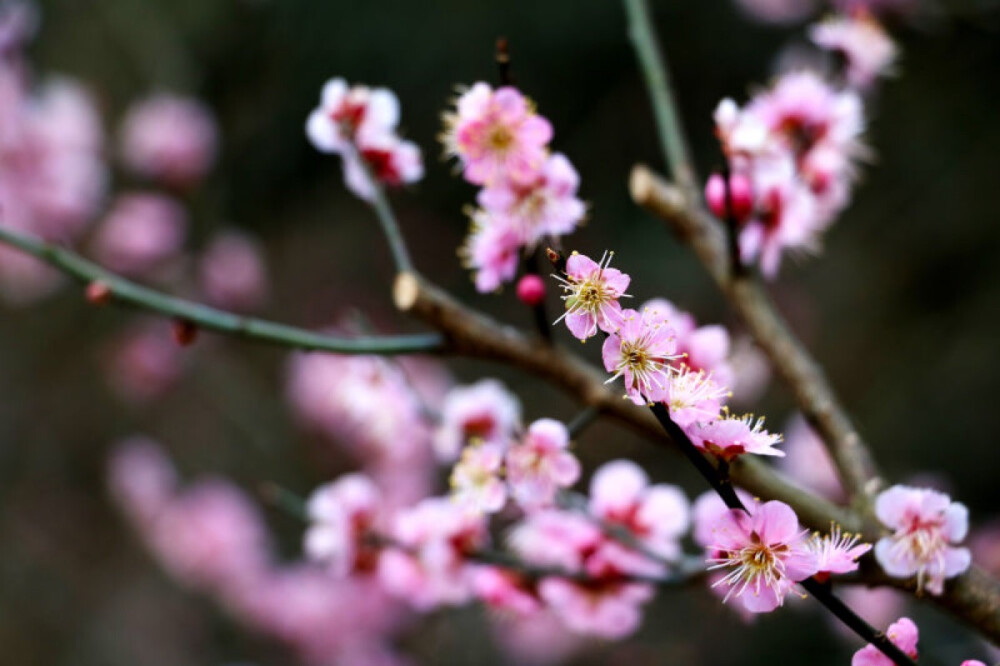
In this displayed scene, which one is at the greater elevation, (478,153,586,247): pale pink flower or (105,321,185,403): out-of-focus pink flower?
(105,321,185,403): out-of-focus pink flower

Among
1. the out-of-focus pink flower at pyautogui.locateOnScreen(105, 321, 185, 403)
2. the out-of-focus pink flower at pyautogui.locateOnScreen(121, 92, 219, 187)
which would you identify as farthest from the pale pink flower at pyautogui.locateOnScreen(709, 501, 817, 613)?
the out-of-focus pink flower at pyautogui.locateOnScreen(105, 321, 185, 403)

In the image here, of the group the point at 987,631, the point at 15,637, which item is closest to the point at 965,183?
the point at 987,631

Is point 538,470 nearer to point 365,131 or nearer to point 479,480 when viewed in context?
point 479,480

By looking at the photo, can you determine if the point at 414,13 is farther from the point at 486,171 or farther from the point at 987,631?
the point at 987,631

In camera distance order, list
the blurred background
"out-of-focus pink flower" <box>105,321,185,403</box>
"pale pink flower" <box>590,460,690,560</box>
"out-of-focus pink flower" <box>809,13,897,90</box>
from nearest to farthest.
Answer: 1. "pale pink flower" <box>590,460,690,560</box>
2. "out-of-focus pink flower" <box>809,13,897,90</box>
3. the blurred background
4. "out-of-focus pink flower" <box>105,321,185,403</box>

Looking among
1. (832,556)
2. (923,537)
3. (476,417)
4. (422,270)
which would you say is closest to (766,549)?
(832,556)

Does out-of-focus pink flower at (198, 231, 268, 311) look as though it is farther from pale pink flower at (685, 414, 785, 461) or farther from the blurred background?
pale pink flower at (685, 414, 785, 461)
